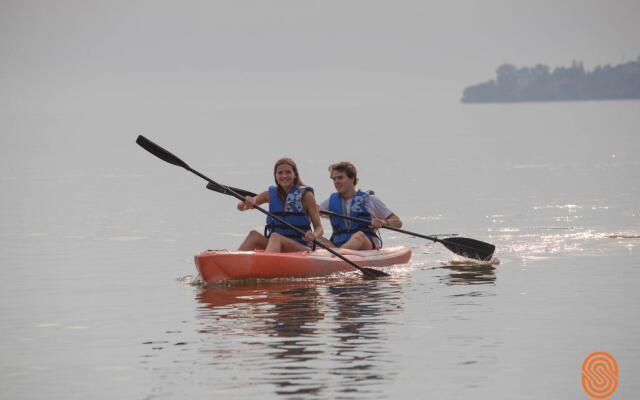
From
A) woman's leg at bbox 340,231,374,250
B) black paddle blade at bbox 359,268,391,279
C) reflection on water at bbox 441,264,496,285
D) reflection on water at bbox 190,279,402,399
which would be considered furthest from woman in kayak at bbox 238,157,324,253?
reflection on water at bbox 441,264,496,285

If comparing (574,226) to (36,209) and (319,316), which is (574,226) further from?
(36,209)

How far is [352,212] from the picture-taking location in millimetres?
19766

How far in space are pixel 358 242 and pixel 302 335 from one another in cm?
544

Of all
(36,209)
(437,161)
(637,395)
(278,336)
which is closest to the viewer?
(637,395)

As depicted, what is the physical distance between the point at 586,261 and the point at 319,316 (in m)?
6.36

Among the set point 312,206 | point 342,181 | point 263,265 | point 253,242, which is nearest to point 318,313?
point 263,265

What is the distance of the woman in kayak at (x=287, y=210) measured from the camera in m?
18.6

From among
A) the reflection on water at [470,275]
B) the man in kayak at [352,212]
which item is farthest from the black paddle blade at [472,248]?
the man in kayak at [352,212]

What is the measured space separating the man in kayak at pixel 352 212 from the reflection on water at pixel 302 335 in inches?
51.5

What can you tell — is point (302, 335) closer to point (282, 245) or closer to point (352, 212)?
point (282, 245)

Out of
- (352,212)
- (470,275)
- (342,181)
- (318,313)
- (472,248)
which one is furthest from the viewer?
(472,248)

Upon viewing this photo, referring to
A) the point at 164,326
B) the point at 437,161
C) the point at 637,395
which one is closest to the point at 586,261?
the point at 164,326

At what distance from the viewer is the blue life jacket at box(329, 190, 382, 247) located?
1977cm

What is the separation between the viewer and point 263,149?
89.1 metres
